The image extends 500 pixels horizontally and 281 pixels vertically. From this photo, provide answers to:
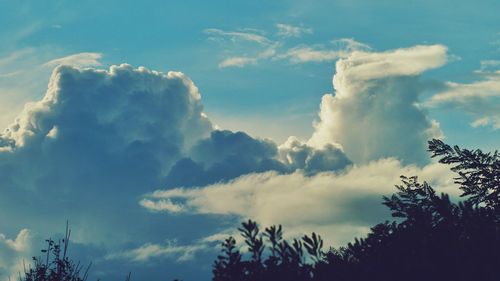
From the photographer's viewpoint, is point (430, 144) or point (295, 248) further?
point (430, 144)

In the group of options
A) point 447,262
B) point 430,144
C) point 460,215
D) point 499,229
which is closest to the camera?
point 447,262

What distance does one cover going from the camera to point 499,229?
16.3m

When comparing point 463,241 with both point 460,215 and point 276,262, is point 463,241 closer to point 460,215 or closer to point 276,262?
point 460,215

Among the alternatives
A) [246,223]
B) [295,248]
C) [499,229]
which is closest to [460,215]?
[499,229]

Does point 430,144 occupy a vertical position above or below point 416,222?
above

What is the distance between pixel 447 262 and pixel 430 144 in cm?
1029

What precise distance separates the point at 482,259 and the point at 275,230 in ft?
18.1

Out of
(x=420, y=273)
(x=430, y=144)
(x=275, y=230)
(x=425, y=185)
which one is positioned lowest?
(x=420, y=273)

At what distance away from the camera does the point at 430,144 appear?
81.0 feet

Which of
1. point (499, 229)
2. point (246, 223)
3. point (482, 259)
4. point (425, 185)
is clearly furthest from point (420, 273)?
point (425, 185)

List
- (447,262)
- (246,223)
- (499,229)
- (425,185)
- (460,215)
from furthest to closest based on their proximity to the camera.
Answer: (425,185), (460,215), (499,229), (447,262), (246,223)

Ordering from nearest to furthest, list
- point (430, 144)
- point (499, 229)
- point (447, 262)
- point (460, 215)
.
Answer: point (447, 262) → point (499, 229) → point (460, 215) → point (430, 144)

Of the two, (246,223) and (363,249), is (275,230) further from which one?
(363,249)

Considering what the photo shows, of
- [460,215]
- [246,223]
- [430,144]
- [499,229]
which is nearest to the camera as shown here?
[246,223]
